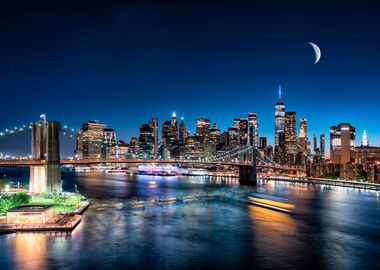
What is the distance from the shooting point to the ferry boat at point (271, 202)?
120ft

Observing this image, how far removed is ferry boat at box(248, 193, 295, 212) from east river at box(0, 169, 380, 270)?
9.41ft

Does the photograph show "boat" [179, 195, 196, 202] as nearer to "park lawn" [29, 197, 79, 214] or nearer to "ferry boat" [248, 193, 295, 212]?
"ferry boat" [248, 193, 295, 212]

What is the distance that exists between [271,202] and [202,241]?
61.6ft

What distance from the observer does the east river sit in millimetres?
18797

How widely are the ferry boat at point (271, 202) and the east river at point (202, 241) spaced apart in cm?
287

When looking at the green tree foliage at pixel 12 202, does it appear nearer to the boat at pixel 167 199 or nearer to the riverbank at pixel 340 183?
the boat at pixel 167 199

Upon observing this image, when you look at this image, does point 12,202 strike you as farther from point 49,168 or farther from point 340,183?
point 340,183

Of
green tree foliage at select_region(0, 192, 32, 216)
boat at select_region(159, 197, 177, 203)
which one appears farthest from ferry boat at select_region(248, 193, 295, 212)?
green tree foliage at select_region(0, 192, 32, 216)

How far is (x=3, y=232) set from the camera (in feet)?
75.0

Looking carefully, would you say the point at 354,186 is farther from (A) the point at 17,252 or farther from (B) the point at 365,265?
(A) the point at 17,252

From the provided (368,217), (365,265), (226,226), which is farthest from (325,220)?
(365,265)

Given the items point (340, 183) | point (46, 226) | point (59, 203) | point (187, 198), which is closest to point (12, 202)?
point (59, 203)

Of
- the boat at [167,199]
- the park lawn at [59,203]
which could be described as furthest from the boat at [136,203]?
the park lawn at [59,203]

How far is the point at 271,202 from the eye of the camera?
40250 mm
